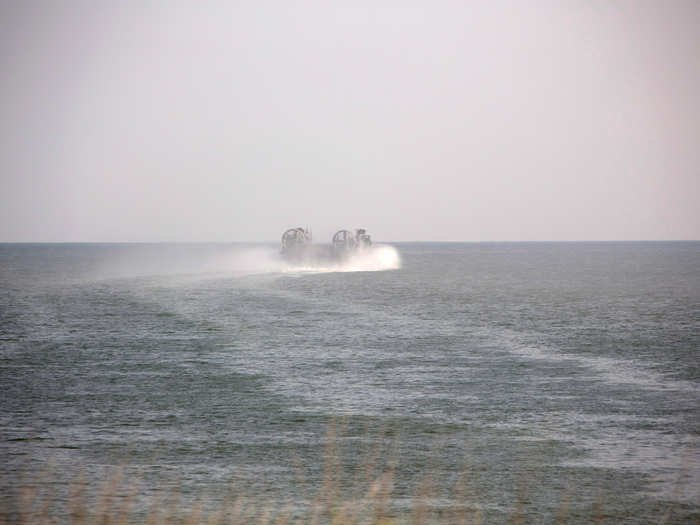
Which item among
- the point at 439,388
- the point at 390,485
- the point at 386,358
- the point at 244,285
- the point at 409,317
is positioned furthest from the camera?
the point at 244,285

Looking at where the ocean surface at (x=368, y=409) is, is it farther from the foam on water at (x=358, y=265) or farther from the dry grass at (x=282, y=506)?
the foam on water at (x=358, y=265)

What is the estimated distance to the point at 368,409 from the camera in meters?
22.5

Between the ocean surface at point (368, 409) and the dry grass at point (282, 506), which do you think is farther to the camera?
the ocean surface at point (368, 409)

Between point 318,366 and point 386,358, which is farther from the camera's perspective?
point 386,358

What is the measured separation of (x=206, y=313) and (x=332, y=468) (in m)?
39.8

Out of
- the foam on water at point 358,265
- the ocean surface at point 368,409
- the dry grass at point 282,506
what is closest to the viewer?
the dry grass at point 282,506

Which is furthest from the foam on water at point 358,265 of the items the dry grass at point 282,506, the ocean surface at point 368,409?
the dry grass at point 282,506

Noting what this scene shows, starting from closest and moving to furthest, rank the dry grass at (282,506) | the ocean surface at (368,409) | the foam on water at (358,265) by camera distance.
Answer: the dry grass at (282,506) < the ocean surface at (368,409) < the foam on water at (358,265)

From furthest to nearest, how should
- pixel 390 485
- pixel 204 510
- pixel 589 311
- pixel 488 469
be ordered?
pixel 589 311 < pixel 488 469 < pixel 390 485 < pixel 204 510

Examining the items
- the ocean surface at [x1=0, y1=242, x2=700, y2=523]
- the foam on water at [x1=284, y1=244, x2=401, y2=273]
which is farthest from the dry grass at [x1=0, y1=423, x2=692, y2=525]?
the foam on water at [x1=284, y1=244, x2=401, y2=273]

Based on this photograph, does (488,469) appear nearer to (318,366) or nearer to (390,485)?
(390,485)

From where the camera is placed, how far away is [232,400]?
946 inches

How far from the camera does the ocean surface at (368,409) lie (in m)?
15.5

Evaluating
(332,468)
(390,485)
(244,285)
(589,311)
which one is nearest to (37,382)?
(332,468)
